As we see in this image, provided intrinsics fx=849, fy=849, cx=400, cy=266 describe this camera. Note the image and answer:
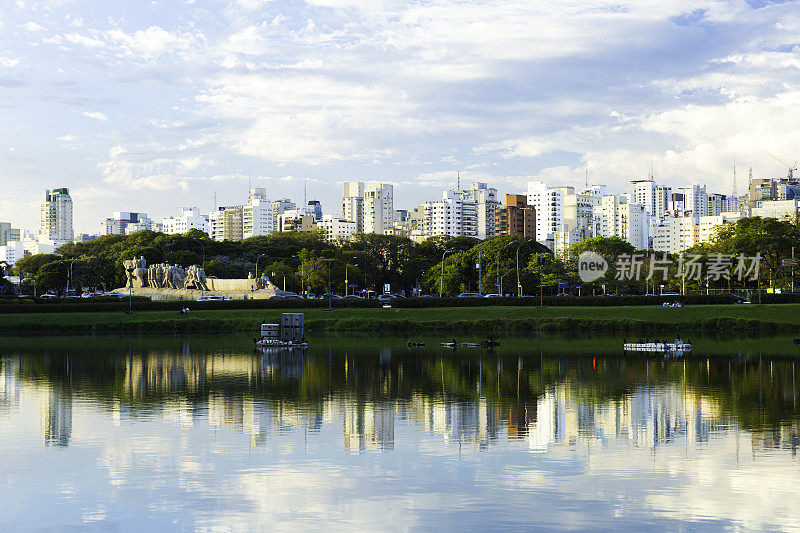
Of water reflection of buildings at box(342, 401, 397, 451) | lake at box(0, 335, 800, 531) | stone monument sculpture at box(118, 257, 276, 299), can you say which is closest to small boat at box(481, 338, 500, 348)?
lake at box(0, 335, 800, 531)

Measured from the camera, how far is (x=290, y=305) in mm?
80562

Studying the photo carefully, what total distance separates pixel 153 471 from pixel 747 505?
466 inches

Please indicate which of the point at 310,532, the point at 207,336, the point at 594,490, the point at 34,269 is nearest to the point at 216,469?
the point at 310,532

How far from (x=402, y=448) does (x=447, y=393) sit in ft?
33.0

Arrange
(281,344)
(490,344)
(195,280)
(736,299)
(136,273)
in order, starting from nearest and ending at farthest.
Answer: (490,344) → (281,344) → (736,299) → (195,280) → (136,273)

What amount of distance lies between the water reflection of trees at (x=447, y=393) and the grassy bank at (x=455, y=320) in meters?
23.5

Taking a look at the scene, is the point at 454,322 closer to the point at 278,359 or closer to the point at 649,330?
the point at 649,330

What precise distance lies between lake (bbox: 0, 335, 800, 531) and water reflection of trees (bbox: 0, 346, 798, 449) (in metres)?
0.13

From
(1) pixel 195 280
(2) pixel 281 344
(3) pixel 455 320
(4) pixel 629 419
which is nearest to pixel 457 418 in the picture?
(4) pixel 629 419

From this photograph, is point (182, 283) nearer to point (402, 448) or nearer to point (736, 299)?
point (736, 299)

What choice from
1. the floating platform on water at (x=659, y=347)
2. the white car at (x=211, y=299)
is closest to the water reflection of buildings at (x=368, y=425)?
the floating platform on water at (x=659, y=347)

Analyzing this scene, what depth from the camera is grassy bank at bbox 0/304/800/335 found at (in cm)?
6762

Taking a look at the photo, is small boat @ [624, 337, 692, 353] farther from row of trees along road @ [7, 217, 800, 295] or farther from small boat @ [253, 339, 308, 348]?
row of trees along road @ [7, 217, 800, 295]

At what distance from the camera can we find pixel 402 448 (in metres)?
20.2
